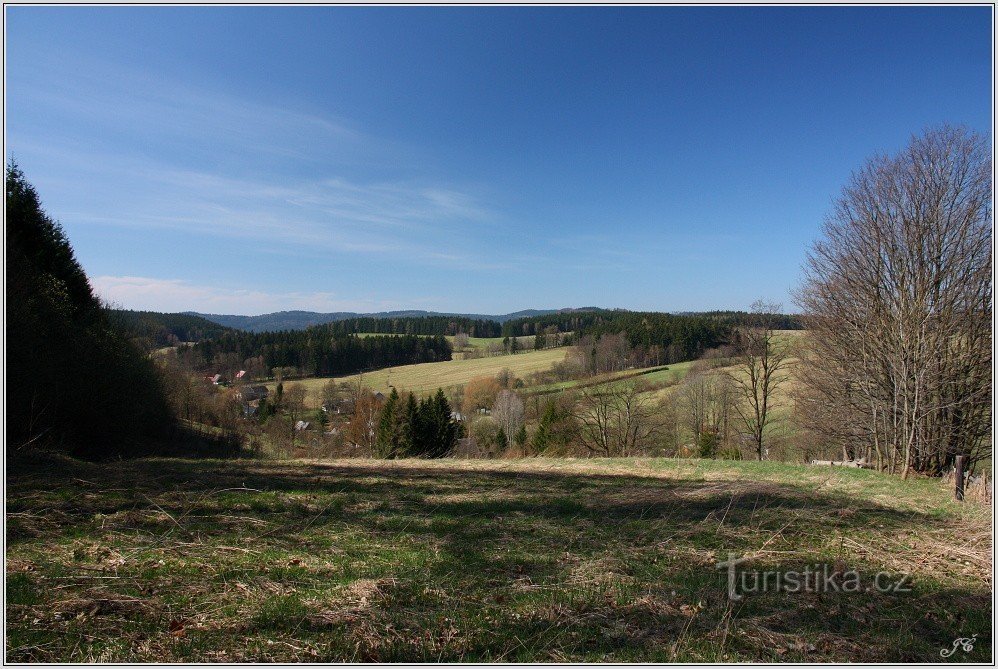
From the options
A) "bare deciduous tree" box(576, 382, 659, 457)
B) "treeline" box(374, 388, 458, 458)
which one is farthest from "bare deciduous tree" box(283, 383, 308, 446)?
"bare deciduous tree" box(576, 382, 659, 457)

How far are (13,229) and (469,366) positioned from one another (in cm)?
5610

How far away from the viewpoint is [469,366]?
70438 millimetres

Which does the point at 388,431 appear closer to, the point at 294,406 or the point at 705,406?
the point at 294,406

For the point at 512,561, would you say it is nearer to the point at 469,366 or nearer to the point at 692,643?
the point at 692,643

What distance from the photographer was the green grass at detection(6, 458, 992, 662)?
3.18 meters

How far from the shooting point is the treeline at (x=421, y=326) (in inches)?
3888

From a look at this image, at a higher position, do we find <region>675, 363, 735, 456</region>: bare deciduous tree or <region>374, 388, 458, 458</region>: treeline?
<region>675, 363, 735, 456</region>: bare deciduous tree

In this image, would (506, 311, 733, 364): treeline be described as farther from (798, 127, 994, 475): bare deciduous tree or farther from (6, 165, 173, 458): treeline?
(6, 165, 173, 458): treeline

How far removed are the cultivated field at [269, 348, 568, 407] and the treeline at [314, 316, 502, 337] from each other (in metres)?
24.3

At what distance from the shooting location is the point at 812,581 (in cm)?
438

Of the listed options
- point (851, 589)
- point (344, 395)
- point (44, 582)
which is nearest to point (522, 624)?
point (851, 589)

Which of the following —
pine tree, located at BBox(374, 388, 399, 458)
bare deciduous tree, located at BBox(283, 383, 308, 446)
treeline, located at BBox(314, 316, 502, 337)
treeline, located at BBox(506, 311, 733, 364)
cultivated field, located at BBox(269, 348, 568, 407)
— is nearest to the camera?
pine tree, located at BBox(374, 388, 399, 458)

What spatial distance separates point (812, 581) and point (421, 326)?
335 ft
